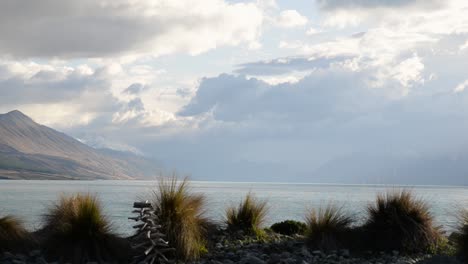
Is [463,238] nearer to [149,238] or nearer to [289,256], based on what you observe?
[289,256]

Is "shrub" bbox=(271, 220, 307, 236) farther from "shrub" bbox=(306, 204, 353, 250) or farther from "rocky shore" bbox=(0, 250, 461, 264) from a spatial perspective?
"rocky shore" bbox=(0, 250, 461, 264)

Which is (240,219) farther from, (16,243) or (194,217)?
(16,243)

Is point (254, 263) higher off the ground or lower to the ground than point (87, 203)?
lower

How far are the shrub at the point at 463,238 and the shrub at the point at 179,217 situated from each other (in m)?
5.64

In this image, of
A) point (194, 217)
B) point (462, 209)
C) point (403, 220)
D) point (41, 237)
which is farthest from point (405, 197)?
point (41, 237)

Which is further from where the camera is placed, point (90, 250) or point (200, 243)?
point (200, 243)

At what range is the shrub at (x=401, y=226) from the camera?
15.8 meters

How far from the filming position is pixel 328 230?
15.6m

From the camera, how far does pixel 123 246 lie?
45.5 feet

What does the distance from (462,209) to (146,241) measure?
719cm

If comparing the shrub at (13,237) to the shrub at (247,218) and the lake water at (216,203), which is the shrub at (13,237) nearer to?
the lake water at (216,203)

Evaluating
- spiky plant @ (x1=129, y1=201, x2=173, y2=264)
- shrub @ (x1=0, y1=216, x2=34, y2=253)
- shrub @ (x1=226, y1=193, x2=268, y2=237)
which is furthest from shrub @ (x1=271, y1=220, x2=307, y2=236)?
shrub @ (x1=0, y1=216, x2=34, y2=253)

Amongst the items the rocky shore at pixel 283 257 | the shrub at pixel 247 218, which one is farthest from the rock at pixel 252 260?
the shrub at pixel 247 218

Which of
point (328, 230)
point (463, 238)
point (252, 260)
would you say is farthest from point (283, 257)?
point (463, 238)
